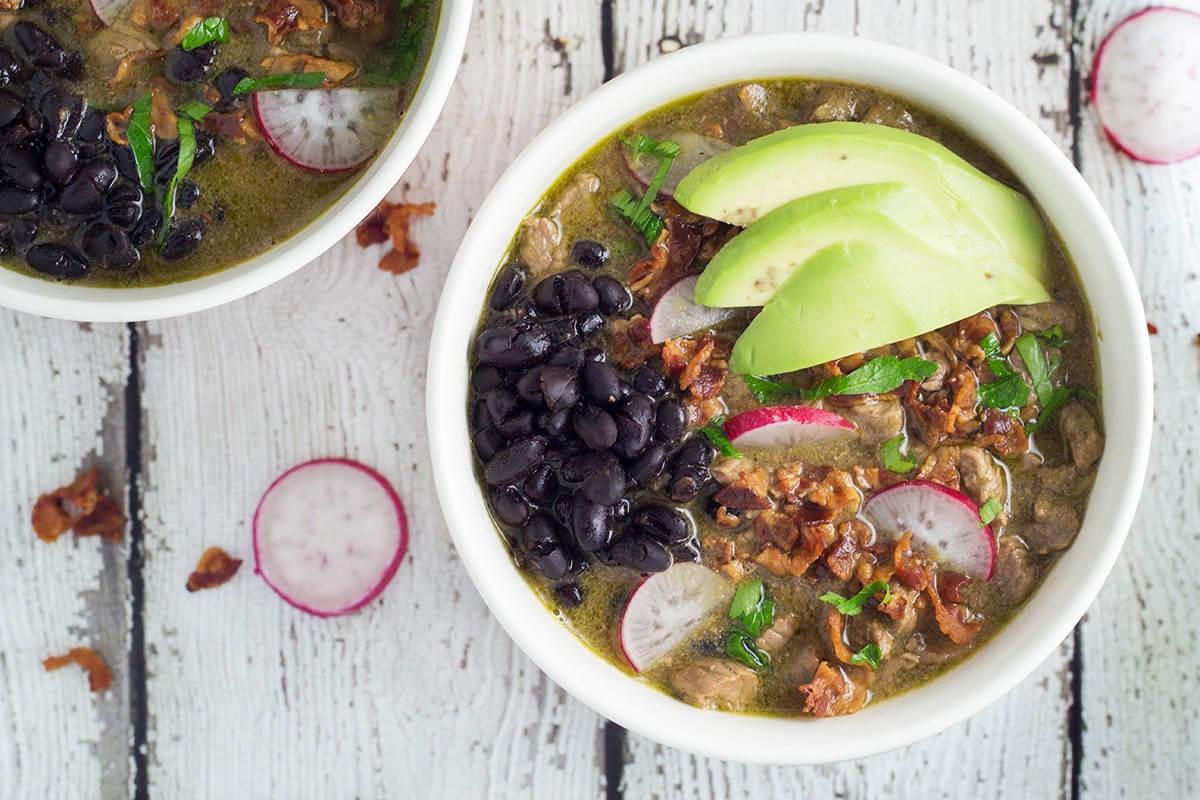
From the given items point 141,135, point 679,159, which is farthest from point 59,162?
point 679,159

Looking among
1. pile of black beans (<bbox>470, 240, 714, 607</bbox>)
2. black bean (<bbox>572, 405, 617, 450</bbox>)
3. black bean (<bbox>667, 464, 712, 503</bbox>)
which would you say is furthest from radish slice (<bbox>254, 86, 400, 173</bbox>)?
black bean (<bbox>667, 464, 712, 503</bbox>)

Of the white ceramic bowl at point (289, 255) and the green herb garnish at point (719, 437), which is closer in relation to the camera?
the white ceramic bowl at point (289, 255)

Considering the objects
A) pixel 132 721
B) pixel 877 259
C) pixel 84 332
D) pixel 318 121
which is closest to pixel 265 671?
pixel 132 721

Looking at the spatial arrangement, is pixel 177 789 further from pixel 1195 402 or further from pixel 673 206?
pixel 1195 402

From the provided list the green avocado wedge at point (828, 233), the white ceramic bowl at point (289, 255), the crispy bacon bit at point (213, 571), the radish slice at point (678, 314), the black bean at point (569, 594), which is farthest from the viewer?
the crispy bacon bit at point (213, 571)

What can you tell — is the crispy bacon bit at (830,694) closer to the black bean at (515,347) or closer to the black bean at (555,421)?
the black bean at (555,421)

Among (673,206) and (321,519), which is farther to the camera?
(321,519)

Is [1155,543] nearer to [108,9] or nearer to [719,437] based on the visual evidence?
[719,437]

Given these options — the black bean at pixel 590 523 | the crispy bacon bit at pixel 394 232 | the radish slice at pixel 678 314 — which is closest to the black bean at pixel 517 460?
the black bean at pixel 590 523
